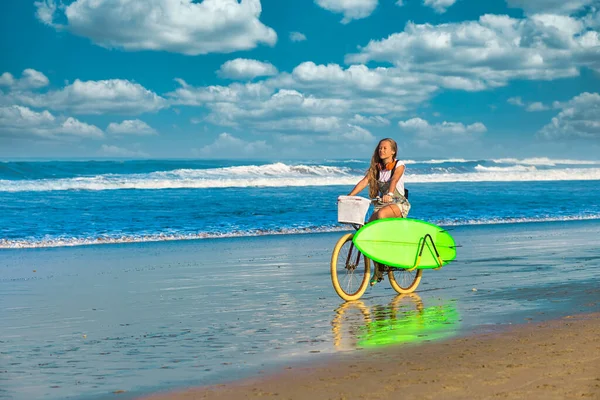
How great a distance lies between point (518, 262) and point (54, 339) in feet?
26.0

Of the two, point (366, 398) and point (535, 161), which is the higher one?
point (535, 161)

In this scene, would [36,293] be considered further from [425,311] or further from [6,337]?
[425,311]

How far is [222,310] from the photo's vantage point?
7777 millimetres

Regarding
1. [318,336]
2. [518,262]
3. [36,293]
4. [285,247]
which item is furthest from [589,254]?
[36,293]

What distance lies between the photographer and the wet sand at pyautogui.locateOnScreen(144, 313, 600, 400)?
4184mm

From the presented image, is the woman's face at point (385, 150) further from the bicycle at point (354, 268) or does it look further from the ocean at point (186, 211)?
the ocean at point (186, 211)

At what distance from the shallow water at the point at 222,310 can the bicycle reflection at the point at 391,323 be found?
17 millimetres

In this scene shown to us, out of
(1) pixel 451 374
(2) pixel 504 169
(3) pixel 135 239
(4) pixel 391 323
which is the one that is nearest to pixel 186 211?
(3) pixel 135 239

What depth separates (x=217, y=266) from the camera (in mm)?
11969

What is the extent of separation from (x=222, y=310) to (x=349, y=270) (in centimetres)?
175

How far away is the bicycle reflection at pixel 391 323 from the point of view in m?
5.93

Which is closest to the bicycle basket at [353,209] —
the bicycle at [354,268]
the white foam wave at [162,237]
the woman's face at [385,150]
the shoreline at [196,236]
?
the bicycle at [354,268]

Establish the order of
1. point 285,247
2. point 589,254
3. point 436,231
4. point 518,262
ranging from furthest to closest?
1. point 285,247
2. point 589,254
3. point 518,262
4. point 436,231

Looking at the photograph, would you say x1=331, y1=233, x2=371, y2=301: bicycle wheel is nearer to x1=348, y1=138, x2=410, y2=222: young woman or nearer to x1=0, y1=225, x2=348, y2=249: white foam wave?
x1=348, y1=138, x2=410, y2=222: young woman
